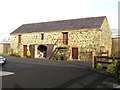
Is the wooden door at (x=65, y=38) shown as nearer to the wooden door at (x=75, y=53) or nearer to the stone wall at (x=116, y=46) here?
the wooden door at (x=75, y=53)

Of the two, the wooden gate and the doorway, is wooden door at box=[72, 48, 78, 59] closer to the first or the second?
the wooden gate

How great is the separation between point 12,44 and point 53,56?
1085 cm

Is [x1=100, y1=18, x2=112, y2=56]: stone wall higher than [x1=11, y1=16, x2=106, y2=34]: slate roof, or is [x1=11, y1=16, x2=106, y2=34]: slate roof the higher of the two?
[x1=11, y1=16, x2=106, y2=34]: slate roof

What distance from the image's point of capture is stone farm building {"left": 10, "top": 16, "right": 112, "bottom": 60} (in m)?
27.5

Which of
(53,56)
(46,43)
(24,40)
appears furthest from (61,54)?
(24,40)

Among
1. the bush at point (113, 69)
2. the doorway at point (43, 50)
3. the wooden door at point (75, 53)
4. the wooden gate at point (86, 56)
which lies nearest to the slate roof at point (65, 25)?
the doorway at point (43, 50)

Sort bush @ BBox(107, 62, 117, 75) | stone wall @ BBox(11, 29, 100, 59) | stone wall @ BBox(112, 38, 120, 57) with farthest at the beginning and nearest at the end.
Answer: stone wall @ BBox(112, 38, 120, 57), stone wall @ BBox(11, 29, 100, 59), bush @ BBox(107, 62, 117, 75)

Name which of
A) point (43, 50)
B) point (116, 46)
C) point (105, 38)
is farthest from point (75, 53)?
point (43, 50)

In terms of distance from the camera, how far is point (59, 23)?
3350 centimetres

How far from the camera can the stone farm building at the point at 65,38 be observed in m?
27.5

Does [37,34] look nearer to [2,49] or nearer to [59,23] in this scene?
[59,23]

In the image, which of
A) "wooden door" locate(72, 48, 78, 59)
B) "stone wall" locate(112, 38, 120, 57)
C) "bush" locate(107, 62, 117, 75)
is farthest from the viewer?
"stone wall" locate(112, 38, 120, 57)

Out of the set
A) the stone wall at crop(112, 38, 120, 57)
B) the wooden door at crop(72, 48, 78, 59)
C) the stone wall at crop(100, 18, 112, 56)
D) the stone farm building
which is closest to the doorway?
the stone farm building

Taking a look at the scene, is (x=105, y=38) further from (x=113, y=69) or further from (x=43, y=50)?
(x=113, y=69)
